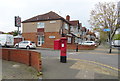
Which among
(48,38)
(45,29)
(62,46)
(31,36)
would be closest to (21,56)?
(62,46)

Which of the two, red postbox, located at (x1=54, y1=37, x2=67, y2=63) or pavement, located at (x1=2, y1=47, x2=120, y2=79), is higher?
red postbox, located at (x1=54, y1=37, x2=67, y2=63)

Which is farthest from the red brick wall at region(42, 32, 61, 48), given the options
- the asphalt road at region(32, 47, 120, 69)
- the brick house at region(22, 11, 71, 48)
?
the asphalt road at region(32, 47, 120, 69)

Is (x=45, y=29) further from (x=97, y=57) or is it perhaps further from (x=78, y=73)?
(x=78, y=73)

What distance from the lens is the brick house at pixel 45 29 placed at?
22208 millimetres

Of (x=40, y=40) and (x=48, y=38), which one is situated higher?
(x=48, y=38)

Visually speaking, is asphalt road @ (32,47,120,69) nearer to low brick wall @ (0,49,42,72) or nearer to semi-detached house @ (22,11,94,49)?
low brick wall @ (0,49,42,72)

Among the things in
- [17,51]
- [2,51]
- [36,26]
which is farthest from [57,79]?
[36,26]

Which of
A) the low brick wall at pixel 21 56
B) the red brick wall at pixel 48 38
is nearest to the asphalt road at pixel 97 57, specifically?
the low brick wall at pixel 21 56

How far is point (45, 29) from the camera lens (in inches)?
930

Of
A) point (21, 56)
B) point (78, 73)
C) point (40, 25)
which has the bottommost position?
point (78, 73)

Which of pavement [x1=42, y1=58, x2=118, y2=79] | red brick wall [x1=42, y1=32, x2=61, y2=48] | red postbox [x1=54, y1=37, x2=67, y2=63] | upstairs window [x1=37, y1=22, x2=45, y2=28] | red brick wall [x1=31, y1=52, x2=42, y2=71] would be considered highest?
upstairs window [x1=37, y1=22, x2=45, y2=28]

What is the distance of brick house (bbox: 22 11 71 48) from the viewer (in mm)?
22208

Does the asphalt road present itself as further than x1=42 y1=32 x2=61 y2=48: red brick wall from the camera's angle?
No

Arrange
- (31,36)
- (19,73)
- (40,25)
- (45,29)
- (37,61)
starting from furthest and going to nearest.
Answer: (31,36) → (40,25) → (45,29) → (37,61) → (19,73)
